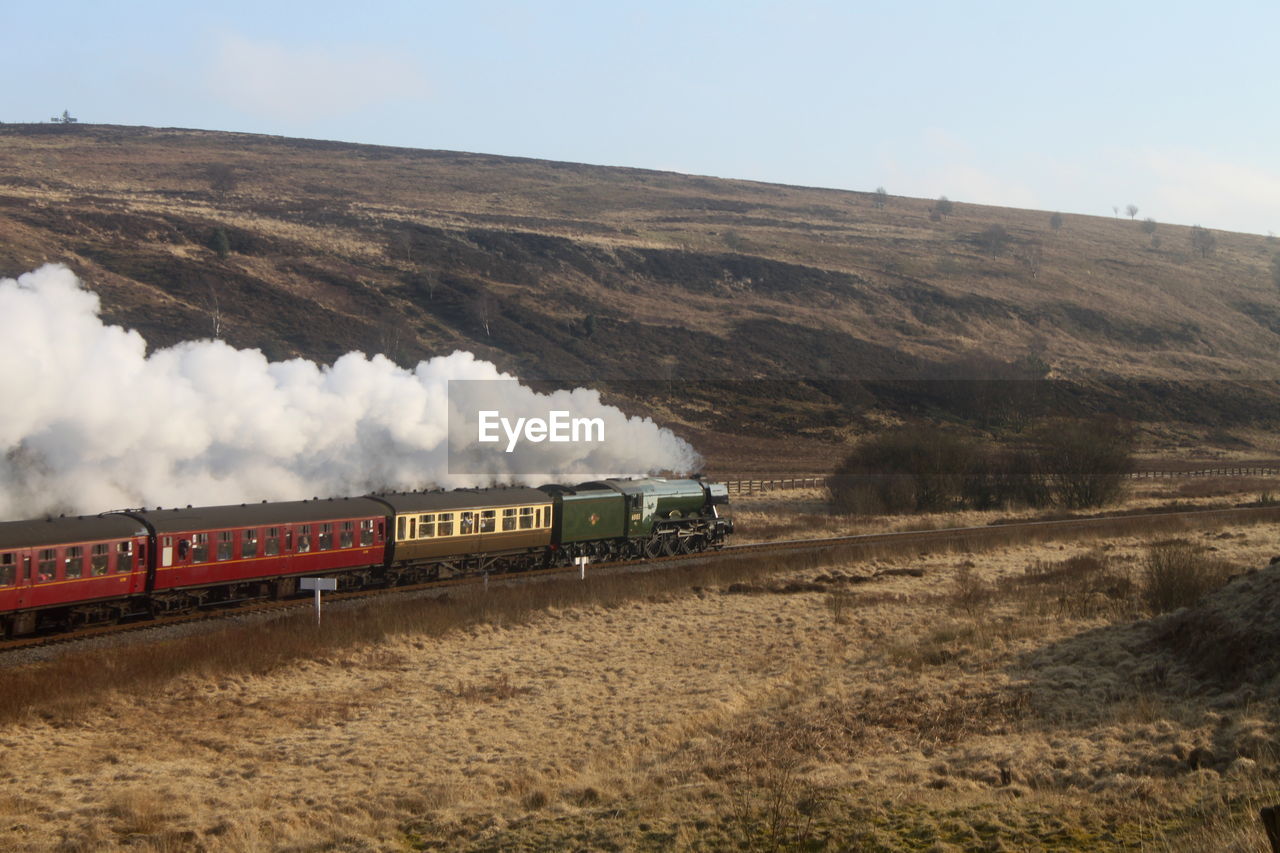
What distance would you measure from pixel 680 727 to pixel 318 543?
15370mm

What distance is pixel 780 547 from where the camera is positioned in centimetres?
4306

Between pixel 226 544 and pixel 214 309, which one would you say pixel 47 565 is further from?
pixel 214 309

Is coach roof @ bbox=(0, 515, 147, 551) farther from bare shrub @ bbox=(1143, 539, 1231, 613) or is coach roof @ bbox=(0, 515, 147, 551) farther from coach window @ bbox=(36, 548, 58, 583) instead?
bare shrub @ bbox=(1143, 539, 1231, 613)

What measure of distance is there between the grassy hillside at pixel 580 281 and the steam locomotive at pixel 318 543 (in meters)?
56.8

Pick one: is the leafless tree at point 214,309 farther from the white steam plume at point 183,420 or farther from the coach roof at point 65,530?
the coach roof at point 65,530

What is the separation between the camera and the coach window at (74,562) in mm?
24609

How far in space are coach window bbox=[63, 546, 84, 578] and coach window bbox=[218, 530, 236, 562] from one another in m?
3.61

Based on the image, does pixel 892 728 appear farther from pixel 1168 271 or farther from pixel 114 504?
pixel 1168 271

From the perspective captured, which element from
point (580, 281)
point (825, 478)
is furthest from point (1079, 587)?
point (580, 281)

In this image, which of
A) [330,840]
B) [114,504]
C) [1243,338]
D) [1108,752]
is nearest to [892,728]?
[1108,752]

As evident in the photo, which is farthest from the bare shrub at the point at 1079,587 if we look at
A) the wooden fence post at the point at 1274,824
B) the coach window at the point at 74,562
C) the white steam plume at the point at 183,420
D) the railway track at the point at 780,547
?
the coach window at the point at 74,562

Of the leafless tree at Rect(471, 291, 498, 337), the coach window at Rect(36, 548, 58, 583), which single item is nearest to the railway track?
the coach window at Rect(36, 548, 58, 583)

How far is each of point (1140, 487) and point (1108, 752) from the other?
200 ft

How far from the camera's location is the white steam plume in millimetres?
29812
